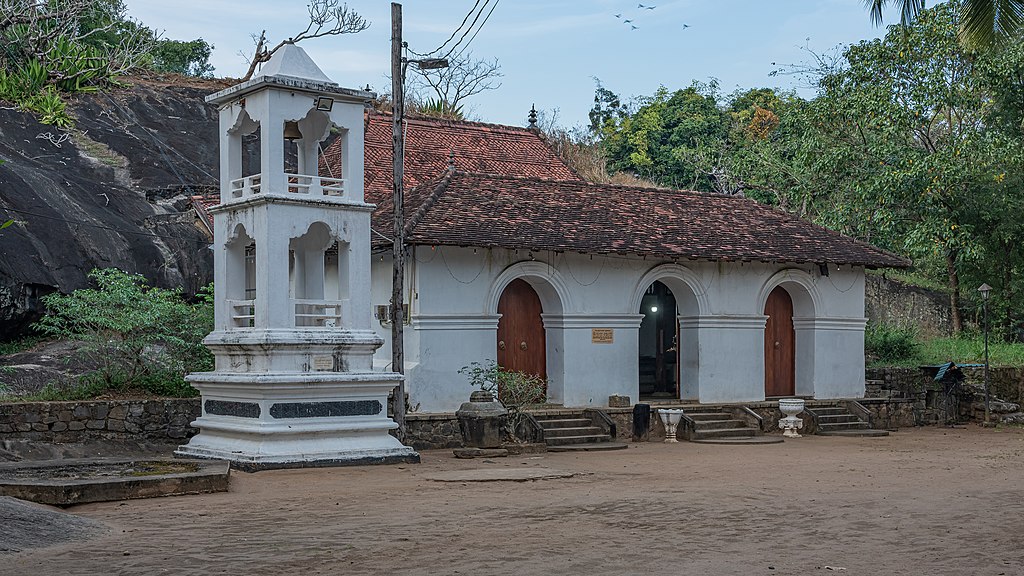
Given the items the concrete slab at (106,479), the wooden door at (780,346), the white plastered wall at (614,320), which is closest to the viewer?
the concrete slab at (106,479)

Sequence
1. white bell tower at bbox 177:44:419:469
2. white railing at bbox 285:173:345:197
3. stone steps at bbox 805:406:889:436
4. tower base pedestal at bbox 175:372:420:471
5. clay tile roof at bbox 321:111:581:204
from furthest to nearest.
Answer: clay tile roof at bbox 321:111:581:204 < stone steps at bbox 805:406:889:436 < white railing at bbox 285:173:345:197 < white bell tower at bbox 177:44:419:469 < tower base pedestal at bbox 175:372:420:471

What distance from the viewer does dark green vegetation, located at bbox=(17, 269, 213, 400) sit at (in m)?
16.3

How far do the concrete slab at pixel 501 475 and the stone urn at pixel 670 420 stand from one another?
5.46m

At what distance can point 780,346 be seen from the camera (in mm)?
23062

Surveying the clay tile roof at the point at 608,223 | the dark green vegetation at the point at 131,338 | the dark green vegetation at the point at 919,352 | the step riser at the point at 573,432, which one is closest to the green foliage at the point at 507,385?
the step riser at the point at 573,432

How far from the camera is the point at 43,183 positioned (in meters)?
22.0

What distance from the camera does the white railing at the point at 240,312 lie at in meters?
15.3

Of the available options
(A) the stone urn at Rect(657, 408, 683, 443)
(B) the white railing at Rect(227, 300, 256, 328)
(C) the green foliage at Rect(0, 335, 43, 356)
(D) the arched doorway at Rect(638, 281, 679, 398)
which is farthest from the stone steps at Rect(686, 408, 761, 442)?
(C) the green foliage at Rect(0, 335, 43, 356)

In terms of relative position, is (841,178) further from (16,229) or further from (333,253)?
(16,229)

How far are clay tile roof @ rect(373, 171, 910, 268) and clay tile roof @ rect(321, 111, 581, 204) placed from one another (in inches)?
173

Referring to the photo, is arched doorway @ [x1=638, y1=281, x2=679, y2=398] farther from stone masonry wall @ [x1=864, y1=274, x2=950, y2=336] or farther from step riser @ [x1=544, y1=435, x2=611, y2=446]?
stone masonry wall @ [x1=864, y1=274, x2=950, y2=336]

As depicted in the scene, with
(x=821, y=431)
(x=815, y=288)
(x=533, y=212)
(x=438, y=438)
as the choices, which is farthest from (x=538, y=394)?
(x=815, y=288)

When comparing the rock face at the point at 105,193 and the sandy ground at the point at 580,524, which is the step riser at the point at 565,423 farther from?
the rock face at the point at 105,193

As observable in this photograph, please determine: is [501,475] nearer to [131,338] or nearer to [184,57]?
[131,338]
